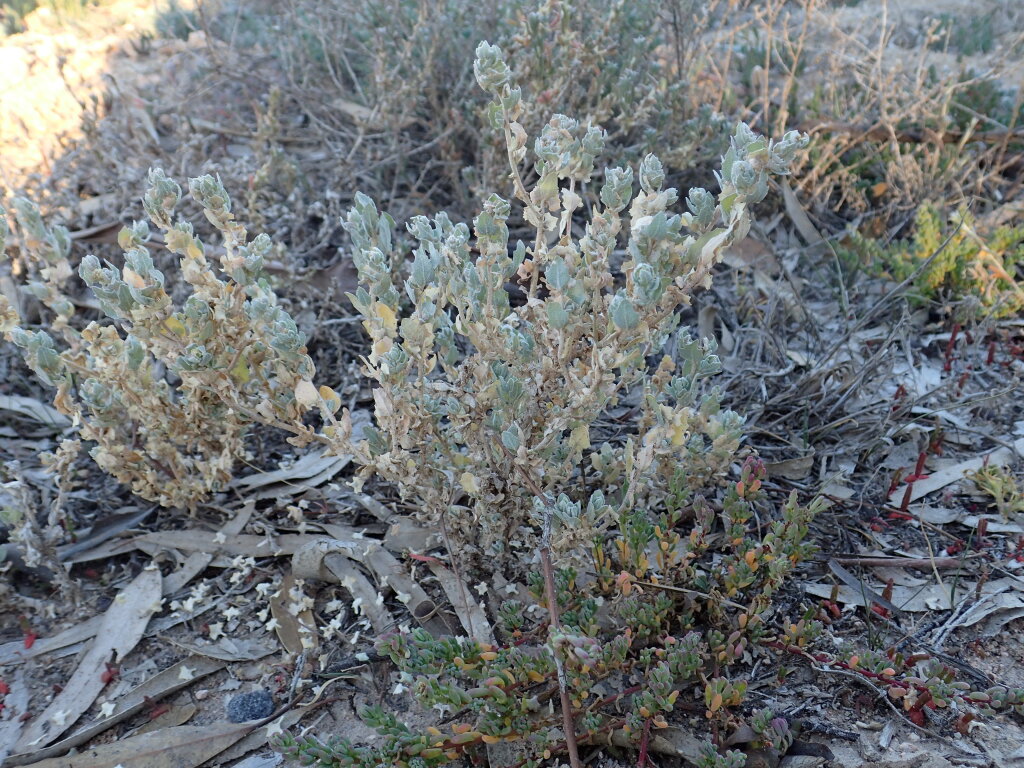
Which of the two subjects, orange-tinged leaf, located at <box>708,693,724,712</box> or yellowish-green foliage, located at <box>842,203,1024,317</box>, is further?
yellowish-green foliage, located at <box>842,203,1024,317</box>

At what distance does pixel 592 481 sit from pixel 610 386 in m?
0.59

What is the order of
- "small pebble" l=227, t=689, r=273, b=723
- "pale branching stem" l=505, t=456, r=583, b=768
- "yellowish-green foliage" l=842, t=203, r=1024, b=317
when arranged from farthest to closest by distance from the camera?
"yellowish-green foliage" l=842, t=203, r=1024, b=317 < "small pebble" l=227, t=689, r=273, b=723 < "pale branching stem" l=505, t=456, r=583, b=768

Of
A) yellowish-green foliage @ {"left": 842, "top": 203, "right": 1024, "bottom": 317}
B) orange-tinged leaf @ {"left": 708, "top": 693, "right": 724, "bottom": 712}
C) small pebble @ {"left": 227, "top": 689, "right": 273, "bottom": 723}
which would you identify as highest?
yellowish-green foliage @ {"left": 842, "top": 203, "right": 1024, "bottom": 317}

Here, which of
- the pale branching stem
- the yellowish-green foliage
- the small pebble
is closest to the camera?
the pale branching stem

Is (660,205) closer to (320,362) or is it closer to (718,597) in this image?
(718,597)

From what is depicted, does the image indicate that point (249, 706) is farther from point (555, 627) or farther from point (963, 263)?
point (963, 263)

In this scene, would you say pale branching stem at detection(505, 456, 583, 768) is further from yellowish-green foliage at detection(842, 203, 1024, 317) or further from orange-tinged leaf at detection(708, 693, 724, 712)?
yellowish-green foliage at detection(842, 203, 1024, 317)

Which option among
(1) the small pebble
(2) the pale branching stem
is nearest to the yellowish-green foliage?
(2) the pale branching stem

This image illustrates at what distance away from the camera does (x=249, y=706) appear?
211cm

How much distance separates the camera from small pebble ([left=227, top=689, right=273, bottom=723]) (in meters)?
2.09

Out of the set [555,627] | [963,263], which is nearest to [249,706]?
[555,627]

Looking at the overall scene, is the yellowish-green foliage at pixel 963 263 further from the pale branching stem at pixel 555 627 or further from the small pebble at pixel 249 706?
the small pebble at pixel 249 706

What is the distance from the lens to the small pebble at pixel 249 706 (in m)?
2.09

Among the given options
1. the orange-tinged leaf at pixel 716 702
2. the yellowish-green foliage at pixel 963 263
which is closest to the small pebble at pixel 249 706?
the orange-tinged leaf at pixel 716 702
